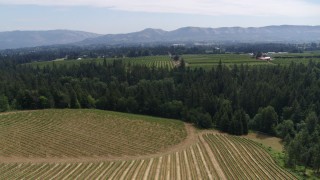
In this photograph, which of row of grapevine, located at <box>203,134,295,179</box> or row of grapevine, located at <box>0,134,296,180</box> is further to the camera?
row of grapevine, located at <box>203,134,295,179</box>

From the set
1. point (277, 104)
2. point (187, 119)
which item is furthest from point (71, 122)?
point (277, 104)

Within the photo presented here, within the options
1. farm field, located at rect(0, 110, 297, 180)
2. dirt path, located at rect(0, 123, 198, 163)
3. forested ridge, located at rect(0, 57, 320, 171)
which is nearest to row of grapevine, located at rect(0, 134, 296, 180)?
farm field, located at rect(0, 110, 297, 180)

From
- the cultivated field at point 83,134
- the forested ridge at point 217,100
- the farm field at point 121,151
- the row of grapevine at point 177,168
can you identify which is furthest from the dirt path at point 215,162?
the forested ridge at point 217,100

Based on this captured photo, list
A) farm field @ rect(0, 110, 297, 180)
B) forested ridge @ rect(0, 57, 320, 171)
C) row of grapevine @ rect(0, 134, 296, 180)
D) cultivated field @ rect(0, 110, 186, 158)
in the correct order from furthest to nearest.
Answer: forested ridge @ rect(0, 57, 320, 171)
cultivated field @ rect(0, 110, 186, 158)
farm field @ rect(0, 110, 297, 180)
row of grapevine @ rect(0, 134, 296, 180)

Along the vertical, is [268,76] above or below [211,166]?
above

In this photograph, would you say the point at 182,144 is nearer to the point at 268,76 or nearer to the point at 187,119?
the point at 187,119

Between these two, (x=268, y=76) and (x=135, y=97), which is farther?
(x=268, y=76)

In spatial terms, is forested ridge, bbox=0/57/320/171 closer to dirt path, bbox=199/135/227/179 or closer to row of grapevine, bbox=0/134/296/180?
row of grapevine, bbox=0/134/296/180

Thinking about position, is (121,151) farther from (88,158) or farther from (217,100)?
(217,100)

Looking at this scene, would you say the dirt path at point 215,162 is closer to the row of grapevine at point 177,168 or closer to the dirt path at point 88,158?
the row of grapevine at point 177,168
